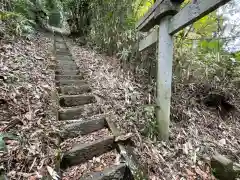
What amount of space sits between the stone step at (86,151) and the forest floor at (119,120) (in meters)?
0.17

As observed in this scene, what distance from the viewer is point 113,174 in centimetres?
165

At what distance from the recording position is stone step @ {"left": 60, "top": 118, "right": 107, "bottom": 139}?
2079 millimetres

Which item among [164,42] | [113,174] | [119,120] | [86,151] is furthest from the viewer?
[119,120]

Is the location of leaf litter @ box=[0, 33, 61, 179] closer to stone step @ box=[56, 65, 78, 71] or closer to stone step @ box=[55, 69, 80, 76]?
stone step @ box=[55, 69, 80, 76]

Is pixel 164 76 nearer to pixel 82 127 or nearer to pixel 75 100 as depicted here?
pixel 82 127

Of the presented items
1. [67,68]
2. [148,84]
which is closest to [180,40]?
[148,84]

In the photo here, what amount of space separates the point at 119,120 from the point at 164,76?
946 millimetres

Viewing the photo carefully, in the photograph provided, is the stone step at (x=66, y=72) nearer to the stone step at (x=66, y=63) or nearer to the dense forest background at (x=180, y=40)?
the stone step at (x=66, y=63)

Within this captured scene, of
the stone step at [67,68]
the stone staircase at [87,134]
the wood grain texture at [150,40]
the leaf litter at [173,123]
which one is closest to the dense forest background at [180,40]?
the leaf litter at [173,123]

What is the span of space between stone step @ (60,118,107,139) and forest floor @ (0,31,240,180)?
0.14 m

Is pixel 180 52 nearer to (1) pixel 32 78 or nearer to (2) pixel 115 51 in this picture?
(2) pixel 115 51

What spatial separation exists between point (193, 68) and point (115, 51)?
7.00 ft

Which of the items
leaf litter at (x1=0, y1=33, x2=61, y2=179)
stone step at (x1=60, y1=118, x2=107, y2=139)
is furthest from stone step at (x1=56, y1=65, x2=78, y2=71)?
stone step at (x1=60, y1=118, x2=107, y2=139)

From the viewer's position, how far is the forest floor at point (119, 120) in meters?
1.70
